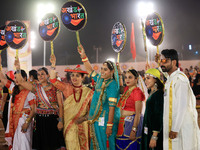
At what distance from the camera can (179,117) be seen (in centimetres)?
292

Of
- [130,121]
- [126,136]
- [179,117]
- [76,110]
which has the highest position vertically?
Answer: [179,117]

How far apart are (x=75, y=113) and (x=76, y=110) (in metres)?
0.06

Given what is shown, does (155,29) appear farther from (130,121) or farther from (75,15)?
(130,121)

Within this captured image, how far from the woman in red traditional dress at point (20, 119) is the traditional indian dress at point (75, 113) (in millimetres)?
668

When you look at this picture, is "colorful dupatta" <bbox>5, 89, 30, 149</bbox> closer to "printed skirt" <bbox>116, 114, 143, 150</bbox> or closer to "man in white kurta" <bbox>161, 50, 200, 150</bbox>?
"printed skirt" <bbox>116, 114, 143, 150</bbox>

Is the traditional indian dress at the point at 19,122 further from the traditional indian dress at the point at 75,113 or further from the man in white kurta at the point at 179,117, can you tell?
the man in white kurta at the point at 179,117

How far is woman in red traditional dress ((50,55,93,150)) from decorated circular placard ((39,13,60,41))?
1172mm

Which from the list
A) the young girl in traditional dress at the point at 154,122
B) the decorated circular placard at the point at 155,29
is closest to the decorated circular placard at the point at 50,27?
the decorated circular placard at the point at 155,29

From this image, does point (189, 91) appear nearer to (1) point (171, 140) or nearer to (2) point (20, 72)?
(1) point (171, 140)

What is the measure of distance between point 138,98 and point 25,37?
309cm

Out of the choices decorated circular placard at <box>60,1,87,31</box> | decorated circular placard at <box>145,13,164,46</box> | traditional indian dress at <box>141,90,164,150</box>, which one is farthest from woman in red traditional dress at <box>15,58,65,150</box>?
decorated circular placard at <box>145,13,164,46</box>

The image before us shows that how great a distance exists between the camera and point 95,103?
4.06 m

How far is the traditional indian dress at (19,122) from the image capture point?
4.53 meters

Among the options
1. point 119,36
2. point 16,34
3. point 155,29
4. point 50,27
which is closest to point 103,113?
point 119,36
